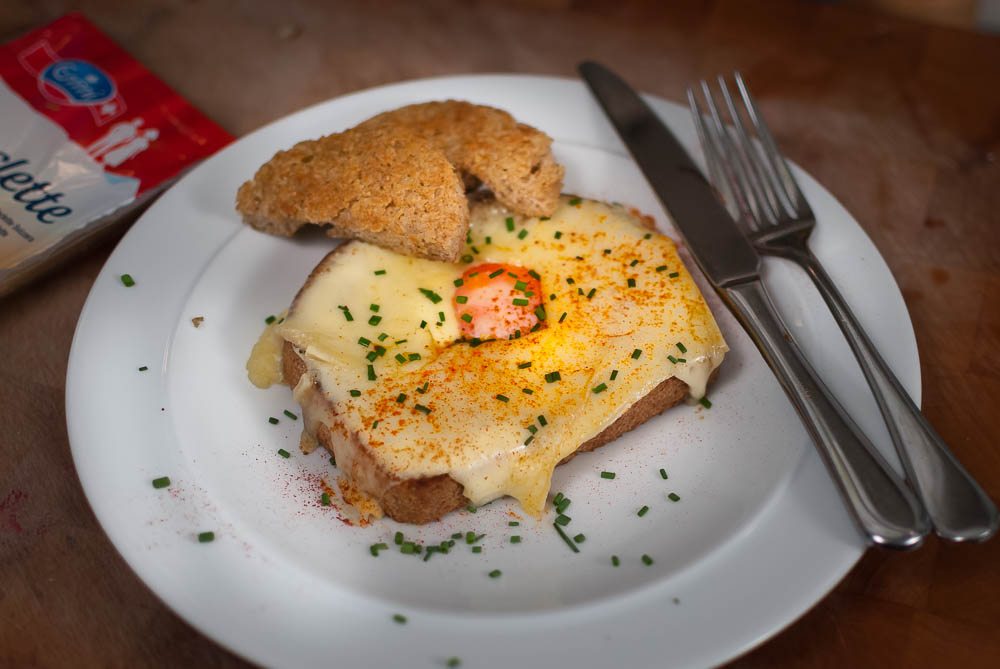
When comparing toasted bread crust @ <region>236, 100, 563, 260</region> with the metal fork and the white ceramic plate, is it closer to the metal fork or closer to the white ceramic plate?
the white ceramic plate

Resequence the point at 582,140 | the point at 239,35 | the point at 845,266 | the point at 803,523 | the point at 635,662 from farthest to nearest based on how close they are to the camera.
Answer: the point at 239,35
the point at 582,140
the point at 845,266
the point at 803,523
the point at 635,662

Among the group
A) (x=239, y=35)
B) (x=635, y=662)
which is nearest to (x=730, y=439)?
(x=635, y=662)

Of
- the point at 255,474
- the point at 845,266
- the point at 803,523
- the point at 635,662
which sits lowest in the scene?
the point at 255,474

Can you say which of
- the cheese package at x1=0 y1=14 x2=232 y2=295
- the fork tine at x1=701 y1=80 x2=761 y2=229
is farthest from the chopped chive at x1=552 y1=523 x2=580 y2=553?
the cheese package at x1=0 y1=14 x2=232 y2=295

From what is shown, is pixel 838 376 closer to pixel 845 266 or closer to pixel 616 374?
pixel 845 266

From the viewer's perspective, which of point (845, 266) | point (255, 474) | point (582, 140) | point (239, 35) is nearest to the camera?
point (255, 474)

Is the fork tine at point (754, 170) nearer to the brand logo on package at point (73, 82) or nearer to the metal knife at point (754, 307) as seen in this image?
the metal knife at point (754, 307)

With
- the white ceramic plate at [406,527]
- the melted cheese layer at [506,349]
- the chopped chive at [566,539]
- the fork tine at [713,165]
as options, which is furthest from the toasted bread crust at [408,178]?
the chopped chive at [566,539]
